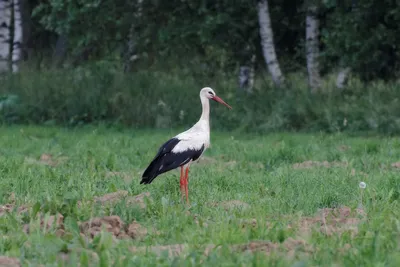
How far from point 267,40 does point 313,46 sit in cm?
114

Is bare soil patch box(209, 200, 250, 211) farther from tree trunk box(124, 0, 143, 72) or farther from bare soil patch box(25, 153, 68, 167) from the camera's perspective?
tree trunk box(124, 0, 143, 72)

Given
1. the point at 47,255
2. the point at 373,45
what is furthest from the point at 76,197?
the point at 373,45

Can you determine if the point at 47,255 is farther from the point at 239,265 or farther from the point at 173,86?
the point at 173,86

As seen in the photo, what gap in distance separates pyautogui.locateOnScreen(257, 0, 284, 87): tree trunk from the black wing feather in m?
12.4

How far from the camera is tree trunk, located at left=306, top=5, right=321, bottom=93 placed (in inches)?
858

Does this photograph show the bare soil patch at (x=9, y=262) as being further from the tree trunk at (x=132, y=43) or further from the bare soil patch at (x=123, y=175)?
the tree trunk at (x=132, y=43)

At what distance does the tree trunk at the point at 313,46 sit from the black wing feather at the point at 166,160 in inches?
472

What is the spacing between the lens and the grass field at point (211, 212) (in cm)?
636

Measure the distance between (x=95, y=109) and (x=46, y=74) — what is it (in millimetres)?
2574

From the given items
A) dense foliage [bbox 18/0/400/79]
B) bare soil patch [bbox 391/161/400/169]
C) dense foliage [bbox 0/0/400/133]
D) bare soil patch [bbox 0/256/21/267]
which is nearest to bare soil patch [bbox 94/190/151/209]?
bare soil patch [bbox 0/256/21/267]

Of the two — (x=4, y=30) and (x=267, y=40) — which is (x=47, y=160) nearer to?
(x=267, y=40)

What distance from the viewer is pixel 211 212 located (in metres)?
8.22

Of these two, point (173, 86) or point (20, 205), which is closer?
point (20, 205)

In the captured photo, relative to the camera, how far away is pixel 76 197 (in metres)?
7.99
